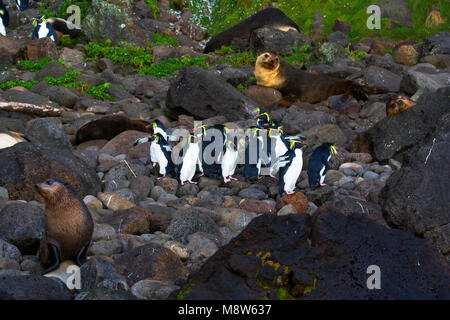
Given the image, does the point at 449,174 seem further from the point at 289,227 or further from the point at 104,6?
the point at 104,6

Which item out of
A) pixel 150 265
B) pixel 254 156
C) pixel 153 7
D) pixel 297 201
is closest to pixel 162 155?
pixel 254 156

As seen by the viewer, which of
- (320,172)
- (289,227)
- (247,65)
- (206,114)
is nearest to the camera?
(289,227)

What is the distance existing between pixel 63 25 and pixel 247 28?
17.5ft

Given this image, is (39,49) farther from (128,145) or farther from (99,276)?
(99,276)

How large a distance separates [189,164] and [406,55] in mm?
9710

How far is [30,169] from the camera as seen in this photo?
660 cm

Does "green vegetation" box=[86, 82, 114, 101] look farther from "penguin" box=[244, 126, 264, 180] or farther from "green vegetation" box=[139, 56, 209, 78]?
"penguin" box=[244, 126, 264, 180]

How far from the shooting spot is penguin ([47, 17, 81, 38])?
55.2ft

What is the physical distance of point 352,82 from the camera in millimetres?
12773

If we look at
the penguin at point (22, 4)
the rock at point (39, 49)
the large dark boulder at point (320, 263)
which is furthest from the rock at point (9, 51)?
the large dark boulder at point (320, 263)

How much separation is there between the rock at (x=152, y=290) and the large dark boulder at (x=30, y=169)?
337cm

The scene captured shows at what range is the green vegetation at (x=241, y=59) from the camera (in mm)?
15638

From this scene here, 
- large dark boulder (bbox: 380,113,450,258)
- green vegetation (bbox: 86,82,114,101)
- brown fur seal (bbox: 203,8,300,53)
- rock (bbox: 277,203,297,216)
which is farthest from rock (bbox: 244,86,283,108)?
large dark boulder (bbox: 380,113,450,258)
